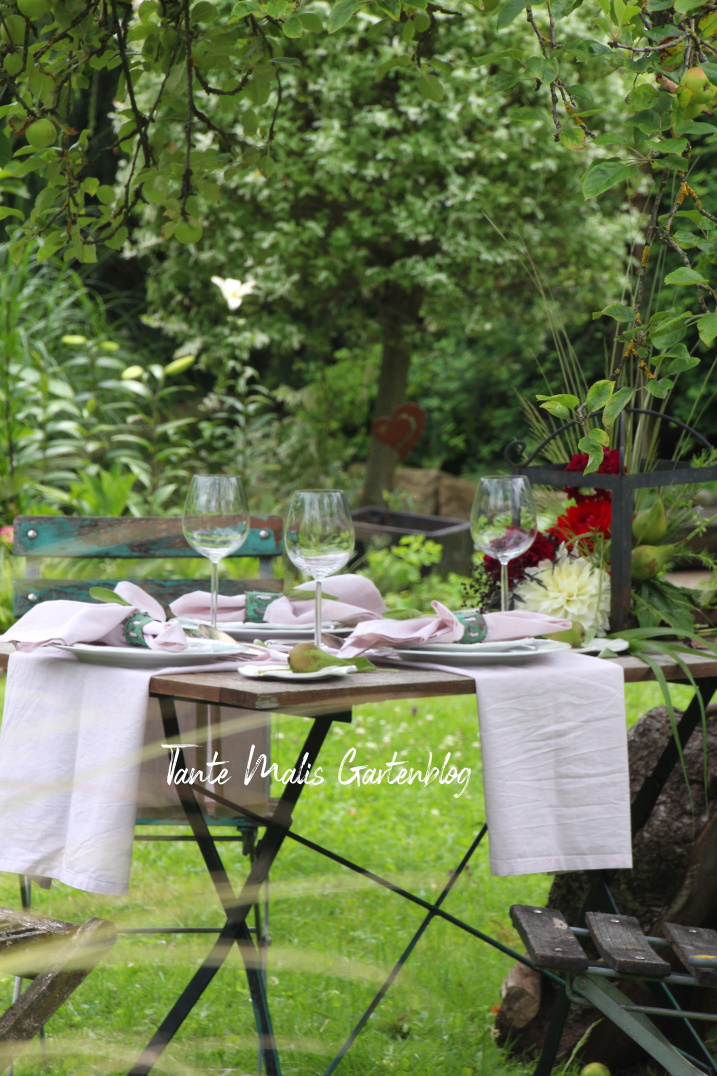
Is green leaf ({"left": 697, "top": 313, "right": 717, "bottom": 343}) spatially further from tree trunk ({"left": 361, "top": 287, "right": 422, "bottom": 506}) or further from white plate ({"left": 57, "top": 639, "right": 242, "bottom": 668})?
tree trunk ({"left": 361, "top": 287, "right": 422, "bottom": 506})

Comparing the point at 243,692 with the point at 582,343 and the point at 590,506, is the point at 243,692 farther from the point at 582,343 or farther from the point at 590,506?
the point at 582,343

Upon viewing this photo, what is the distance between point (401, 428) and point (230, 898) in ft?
20.2

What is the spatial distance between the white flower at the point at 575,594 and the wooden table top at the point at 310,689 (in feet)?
1.19

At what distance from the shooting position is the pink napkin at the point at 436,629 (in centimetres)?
161

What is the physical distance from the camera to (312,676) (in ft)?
4.61

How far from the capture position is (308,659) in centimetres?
144

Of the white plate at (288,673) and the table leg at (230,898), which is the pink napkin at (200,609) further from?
the white plate at (288,673)

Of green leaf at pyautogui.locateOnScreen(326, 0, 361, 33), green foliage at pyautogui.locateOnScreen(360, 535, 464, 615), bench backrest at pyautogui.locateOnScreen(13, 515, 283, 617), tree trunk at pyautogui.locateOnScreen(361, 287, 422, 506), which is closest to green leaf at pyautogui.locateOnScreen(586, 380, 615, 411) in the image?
green leaf at pyautogui.locateOnScreen(326, 0, 361, 33)

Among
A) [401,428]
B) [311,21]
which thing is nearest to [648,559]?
[311,21]

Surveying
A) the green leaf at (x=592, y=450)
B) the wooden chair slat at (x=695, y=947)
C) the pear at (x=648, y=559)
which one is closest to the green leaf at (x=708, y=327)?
the green leaf at (x=592, y=450)

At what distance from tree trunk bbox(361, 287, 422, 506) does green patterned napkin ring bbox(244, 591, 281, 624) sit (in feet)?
19.4

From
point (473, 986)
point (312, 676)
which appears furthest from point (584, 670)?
point (473, 986)

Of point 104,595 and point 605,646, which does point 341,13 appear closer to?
point 104,595

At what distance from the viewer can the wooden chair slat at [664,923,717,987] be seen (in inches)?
57.9
